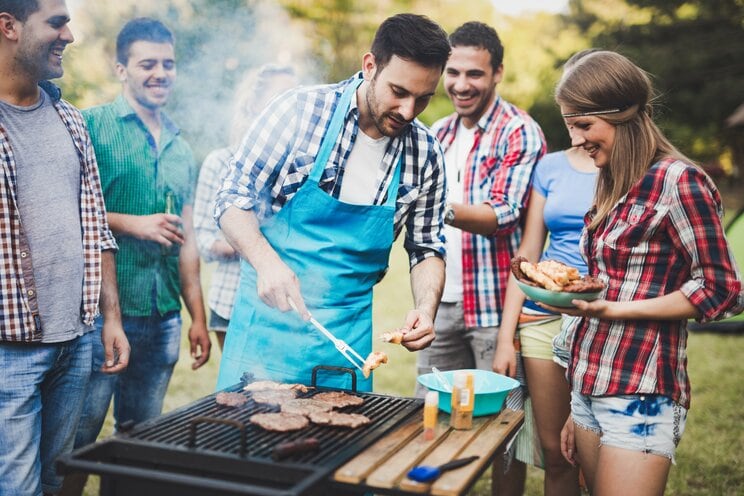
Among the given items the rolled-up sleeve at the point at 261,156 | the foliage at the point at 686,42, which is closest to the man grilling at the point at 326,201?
the rolled-up sleeve at the point at 261,156

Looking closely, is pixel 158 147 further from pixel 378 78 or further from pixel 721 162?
pixel 721 162

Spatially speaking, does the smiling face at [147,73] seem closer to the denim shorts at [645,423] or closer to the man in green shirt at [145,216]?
the man in green shirt at [145,216]

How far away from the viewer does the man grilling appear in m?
2.88

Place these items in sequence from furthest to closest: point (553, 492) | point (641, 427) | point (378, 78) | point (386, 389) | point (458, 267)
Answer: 1. point (386, 389)
2. point (458, 267)
3. point (553, 492)
4. point (378, 78)
5. point (641, 427)

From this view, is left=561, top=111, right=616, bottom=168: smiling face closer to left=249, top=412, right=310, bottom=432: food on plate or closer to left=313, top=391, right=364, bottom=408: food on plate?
left=313, top=391, right=364, bottom=408: food on plate

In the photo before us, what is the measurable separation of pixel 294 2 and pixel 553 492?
15.6 metres

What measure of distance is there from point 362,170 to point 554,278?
1024 mm

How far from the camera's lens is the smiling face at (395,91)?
9.36ft

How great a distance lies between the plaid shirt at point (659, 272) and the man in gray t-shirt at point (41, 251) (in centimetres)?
214

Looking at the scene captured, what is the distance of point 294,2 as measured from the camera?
1705 cm

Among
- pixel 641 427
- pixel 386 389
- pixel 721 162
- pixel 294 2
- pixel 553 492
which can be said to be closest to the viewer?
pixel 641 427

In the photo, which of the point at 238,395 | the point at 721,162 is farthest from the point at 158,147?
the point at 721,162

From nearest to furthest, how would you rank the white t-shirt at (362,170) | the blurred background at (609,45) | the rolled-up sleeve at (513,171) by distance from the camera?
the white t-shirt at (362,170) → the rolled-up sleeve at (513,171) → the blurred background at (609,45)

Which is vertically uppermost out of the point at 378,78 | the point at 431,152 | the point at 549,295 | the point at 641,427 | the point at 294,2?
the point at 294,2
